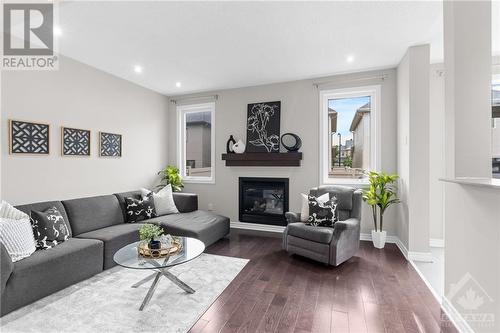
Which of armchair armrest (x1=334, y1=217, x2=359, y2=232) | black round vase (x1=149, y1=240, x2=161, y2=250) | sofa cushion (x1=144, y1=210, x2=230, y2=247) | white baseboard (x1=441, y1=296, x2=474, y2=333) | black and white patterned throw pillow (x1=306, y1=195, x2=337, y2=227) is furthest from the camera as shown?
sofa cushion (x1=144, y1=210, x2=230, y2=247)

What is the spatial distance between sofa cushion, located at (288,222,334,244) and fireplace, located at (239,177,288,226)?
1.24 meters

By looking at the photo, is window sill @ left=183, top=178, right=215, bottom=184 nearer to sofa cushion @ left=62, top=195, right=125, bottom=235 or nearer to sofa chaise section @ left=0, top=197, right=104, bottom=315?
sofa cushion @ left=62, top=195, right=125, bottom=235

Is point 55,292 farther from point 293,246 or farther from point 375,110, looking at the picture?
point 375,110

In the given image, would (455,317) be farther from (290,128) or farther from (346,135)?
(290,128)

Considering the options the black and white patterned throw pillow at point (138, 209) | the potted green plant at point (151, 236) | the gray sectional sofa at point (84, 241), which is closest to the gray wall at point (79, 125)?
the gray sectional sofa at point (84, 241)

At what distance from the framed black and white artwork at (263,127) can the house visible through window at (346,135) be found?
0.84 m

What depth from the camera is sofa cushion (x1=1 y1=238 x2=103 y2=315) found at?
218cm

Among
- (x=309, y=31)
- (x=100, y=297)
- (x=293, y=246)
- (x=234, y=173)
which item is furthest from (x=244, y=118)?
(x=100, y=297)

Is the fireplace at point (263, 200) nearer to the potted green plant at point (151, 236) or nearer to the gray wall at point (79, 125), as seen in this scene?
the gray wall at point (79, 125)

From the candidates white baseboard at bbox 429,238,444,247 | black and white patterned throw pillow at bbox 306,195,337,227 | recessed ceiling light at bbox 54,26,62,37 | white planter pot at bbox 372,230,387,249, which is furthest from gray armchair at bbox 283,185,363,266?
recessed ceiling light at bbox 54,26,62,37

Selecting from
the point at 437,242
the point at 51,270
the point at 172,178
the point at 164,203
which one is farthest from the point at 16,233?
the point at 437,242

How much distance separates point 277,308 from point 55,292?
220 centimetres

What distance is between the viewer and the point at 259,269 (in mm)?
3070

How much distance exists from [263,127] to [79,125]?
9.90ft
